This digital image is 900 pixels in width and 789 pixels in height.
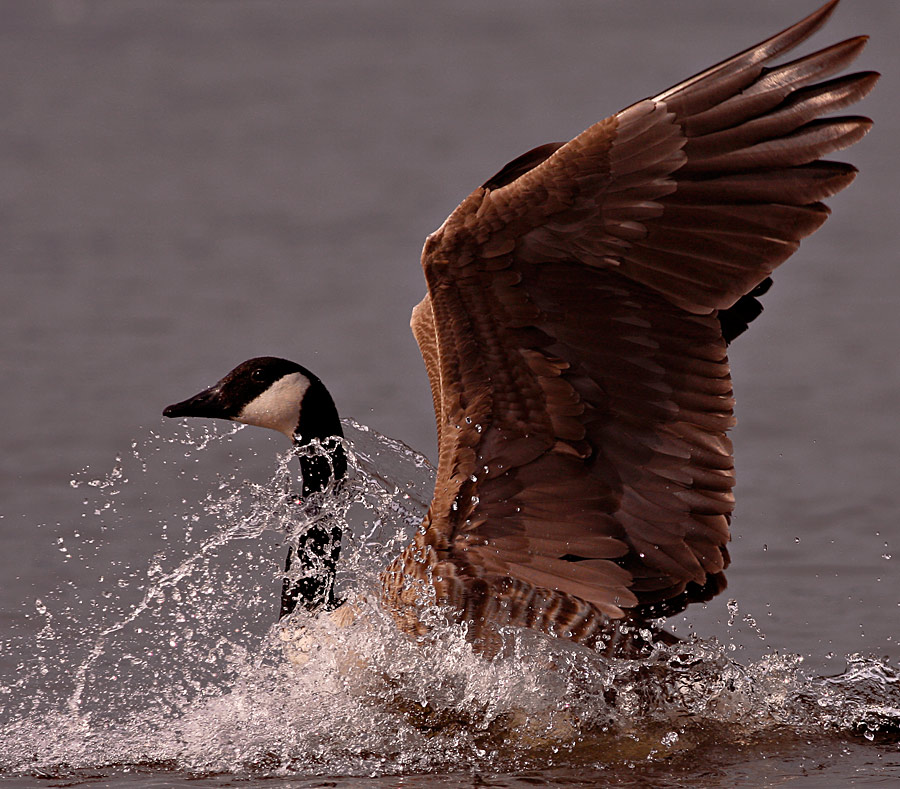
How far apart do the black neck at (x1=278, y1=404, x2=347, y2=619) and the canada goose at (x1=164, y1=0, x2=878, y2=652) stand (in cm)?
47

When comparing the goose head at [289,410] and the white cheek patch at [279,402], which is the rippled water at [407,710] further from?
the white cheek patch at [279,402]

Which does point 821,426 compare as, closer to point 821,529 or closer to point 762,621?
point 821,529

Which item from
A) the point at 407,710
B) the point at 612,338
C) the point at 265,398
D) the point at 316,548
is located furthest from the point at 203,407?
the point at 612,338

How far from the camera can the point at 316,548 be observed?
602 centimetres

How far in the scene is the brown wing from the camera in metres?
4.61

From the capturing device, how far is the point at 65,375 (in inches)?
360

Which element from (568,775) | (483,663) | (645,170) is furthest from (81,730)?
(645,170)

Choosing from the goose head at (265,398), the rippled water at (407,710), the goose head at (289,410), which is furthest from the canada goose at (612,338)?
the goose head at (265,398)

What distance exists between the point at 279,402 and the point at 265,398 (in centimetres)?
6

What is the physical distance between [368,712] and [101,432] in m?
3.72

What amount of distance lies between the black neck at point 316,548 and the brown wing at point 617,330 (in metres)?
0.72

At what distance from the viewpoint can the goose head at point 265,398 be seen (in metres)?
6.09

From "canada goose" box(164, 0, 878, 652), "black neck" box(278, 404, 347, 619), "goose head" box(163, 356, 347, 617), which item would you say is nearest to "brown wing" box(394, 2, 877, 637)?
"canada goose" box(164, 0, 878, 652)

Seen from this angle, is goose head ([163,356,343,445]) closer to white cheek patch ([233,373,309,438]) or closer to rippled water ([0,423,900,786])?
white cheek patch ([233,373,309,438])
